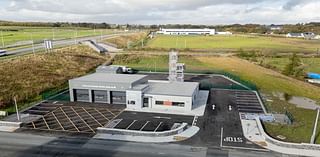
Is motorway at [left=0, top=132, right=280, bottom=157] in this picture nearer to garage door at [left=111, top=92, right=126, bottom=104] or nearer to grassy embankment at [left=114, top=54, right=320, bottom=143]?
grassy embankment at [left=114, top=54, right=320, bottom=143]

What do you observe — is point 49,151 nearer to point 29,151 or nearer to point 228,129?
point 29,151

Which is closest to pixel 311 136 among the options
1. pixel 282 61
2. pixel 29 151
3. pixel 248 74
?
pixel 29 151

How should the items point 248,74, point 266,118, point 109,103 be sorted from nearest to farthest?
point 266,118 → point 109,103 → point 248,74

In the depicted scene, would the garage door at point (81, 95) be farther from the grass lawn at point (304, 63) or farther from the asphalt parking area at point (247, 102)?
the grass lawn at point (304, 63)

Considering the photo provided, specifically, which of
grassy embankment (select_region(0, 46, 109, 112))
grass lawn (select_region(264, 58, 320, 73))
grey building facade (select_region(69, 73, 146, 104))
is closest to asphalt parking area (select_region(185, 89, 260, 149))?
grey building facade (select_region(69, 73, 146, 104))

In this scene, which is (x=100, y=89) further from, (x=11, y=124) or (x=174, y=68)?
(x=11, y=124)
